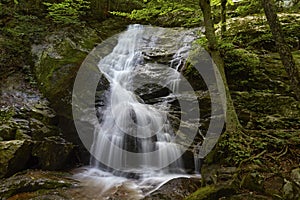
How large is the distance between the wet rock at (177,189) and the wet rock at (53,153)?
247cm

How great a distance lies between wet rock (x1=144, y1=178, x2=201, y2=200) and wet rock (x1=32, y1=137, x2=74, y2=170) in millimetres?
2474

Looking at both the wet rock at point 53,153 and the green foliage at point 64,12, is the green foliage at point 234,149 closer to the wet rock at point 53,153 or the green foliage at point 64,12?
the wet rock at point 53,153

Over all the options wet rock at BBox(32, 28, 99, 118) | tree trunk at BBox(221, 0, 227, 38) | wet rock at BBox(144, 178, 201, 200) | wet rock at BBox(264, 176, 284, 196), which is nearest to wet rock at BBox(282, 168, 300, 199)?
wet rock at BBox(264, 176, 284, 196)

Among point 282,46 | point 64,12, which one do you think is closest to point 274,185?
point 282,46

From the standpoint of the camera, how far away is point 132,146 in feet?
20.8

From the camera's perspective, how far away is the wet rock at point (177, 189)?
14.5 ft

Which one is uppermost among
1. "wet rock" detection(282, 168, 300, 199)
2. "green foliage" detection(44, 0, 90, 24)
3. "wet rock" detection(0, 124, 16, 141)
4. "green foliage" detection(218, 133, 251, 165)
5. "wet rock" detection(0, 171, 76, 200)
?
"green foliage" detection(44, 0, 90, 24)

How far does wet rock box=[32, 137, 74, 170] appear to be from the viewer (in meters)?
5.78

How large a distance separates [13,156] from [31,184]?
2.54 ft

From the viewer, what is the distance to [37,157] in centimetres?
579

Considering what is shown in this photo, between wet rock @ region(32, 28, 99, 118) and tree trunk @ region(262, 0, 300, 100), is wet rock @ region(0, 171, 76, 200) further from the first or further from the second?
tree trunk @ region(262, 0, 300, 100)

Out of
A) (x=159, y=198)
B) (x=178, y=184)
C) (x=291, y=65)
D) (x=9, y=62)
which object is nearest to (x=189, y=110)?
(x=178, y=184)

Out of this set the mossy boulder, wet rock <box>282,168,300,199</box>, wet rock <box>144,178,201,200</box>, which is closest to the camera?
wet rock <box>282,168,300,199</box>

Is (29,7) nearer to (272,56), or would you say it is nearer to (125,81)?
(125,81)
